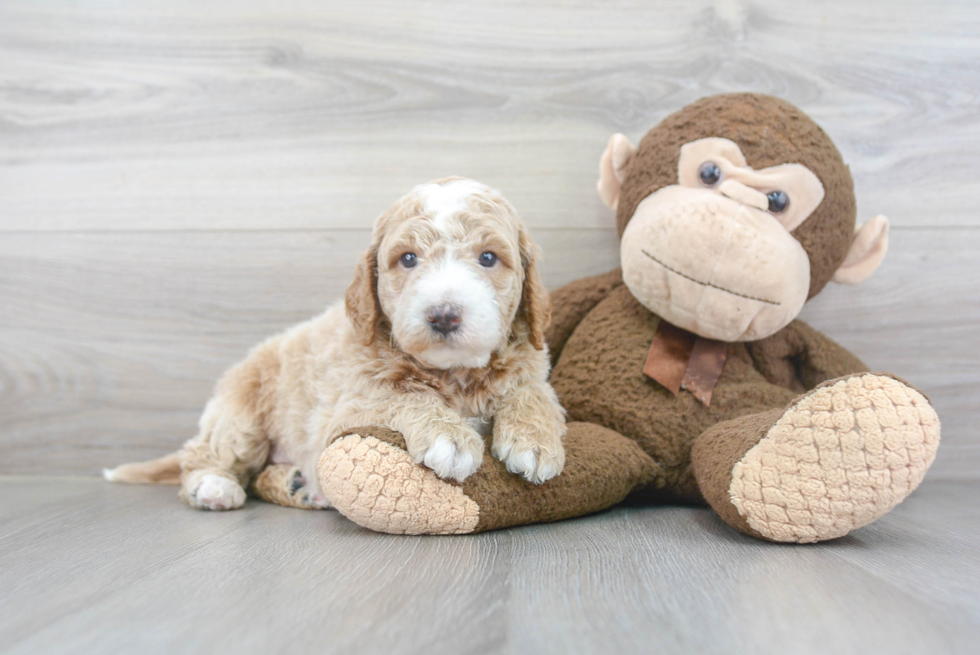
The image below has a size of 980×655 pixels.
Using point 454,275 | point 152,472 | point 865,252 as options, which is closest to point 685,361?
point 865,252

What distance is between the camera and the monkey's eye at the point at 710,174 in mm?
1428

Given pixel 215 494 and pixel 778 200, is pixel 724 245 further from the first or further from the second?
pixel 215 494

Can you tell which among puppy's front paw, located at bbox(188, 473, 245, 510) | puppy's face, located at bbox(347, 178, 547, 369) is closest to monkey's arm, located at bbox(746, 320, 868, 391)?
puppy's face, located at bbox(347, 178, 547, 369)

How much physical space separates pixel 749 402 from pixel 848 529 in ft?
1.35

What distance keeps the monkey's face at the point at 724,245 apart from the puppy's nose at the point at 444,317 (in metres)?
0.51

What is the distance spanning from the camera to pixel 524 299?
1.37 meters

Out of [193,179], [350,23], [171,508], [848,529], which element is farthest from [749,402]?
[193,179]

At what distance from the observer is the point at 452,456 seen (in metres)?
1.13

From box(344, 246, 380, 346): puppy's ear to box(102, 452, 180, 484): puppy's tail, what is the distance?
2.82ft

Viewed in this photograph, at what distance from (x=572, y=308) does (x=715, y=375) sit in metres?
0.39

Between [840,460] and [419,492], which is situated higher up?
[840,460]

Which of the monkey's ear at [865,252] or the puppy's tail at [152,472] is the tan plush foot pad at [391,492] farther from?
the monkey's ear at [865,252]

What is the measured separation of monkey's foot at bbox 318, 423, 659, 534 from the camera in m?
1.14

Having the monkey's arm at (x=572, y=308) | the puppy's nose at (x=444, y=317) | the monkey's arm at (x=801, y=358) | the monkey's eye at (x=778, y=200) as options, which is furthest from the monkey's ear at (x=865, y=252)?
the puppy's nose at (x=444, y=317)
